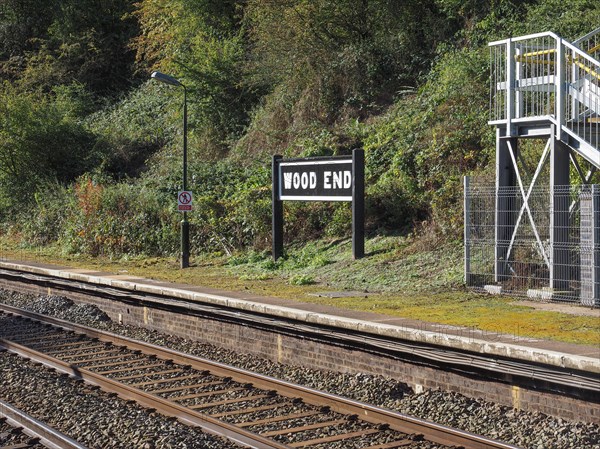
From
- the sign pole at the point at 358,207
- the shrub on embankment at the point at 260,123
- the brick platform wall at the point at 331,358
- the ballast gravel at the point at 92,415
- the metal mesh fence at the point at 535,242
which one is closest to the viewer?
the ballast gravel at the point at 92,415

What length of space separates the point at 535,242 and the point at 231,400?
6579mm

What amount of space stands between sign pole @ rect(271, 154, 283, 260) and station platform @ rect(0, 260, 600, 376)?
3811 millimetres

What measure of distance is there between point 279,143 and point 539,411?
67.0ft

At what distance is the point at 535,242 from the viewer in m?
14.2

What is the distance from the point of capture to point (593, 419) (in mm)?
8133

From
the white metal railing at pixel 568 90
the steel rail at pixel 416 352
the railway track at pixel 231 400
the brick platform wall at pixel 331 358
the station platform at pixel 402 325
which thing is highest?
the white metal railing at pixel 568 90

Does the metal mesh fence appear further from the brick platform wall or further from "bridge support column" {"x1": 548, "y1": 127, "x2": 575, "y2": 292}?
the brick platform wall

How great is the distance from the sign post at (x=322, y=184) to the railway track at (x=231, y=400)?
6619 millimetres

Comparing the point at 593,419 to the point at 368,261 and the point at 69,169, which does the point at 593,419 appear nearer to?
the point at 368,261

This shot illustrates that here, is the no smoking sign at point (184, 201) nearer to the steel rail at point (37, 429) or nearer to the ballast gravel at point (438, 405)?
the ballast gravel at point (438, 405)

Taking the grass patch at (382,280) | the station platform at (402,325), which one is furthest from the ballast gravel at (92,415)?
the grass patch at (382,280)

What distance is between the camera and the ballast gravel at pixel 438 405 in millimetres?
7969

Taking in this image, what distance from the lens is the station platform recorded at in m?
8.76

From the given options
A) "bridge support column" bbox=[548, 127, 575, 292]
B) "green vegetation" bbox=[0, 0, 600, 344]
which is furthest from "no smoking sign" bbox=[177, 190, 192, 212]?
"bridge support column" bbox=[548, 127, 575, 292]
